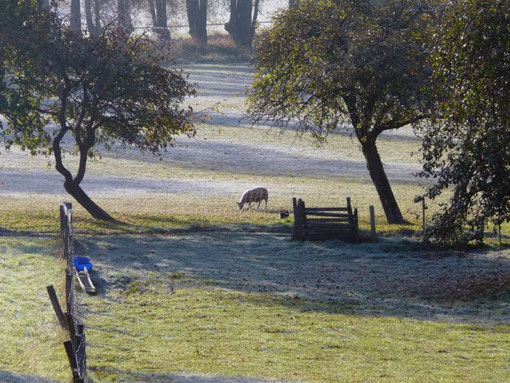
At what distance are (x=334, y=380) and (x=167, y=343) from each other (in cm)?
349

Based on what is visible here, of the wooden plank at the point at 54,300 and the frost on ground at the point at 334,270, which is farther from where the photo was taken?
the frost on ground at the point at 334,270

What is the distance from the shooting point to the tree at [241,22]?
77.6m

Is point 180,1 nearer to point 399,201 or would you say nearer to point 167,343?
point 399,201

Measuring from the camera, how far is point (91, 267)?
1953 centimetres

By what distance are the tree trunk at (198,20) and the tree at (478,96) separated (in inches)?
2445

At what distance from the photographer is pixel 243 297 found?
17531mm

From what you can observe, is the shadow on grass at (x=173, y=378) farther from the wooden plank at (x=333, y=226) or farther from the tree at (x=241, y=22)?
the tree at (x=241, y=22)

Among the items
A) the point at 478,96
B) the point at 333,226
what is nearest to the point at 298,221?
the point at 333,226

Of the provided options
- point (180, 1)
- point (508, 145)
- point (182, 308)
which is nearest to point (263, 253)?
point (182, 308)

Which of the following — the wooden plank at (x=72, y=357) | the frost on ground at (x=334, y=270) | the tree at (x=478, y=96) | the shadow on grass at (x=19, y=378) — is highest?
the tree at (x=478, y=96)

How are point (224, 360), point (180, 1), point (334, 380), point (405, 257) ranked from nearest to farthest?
point (334, 380) < point (224, 360) < point (405, 257) < point (180, 1)

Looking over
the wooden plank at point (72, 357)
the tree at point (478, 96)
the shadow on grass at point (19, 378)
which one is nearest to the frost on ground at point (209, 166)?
the tree at point (478, 96)

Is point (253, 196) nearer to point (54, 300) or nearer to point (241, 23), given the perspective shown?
point (54, 300)

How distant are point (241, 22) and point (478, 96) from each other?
63682mm
